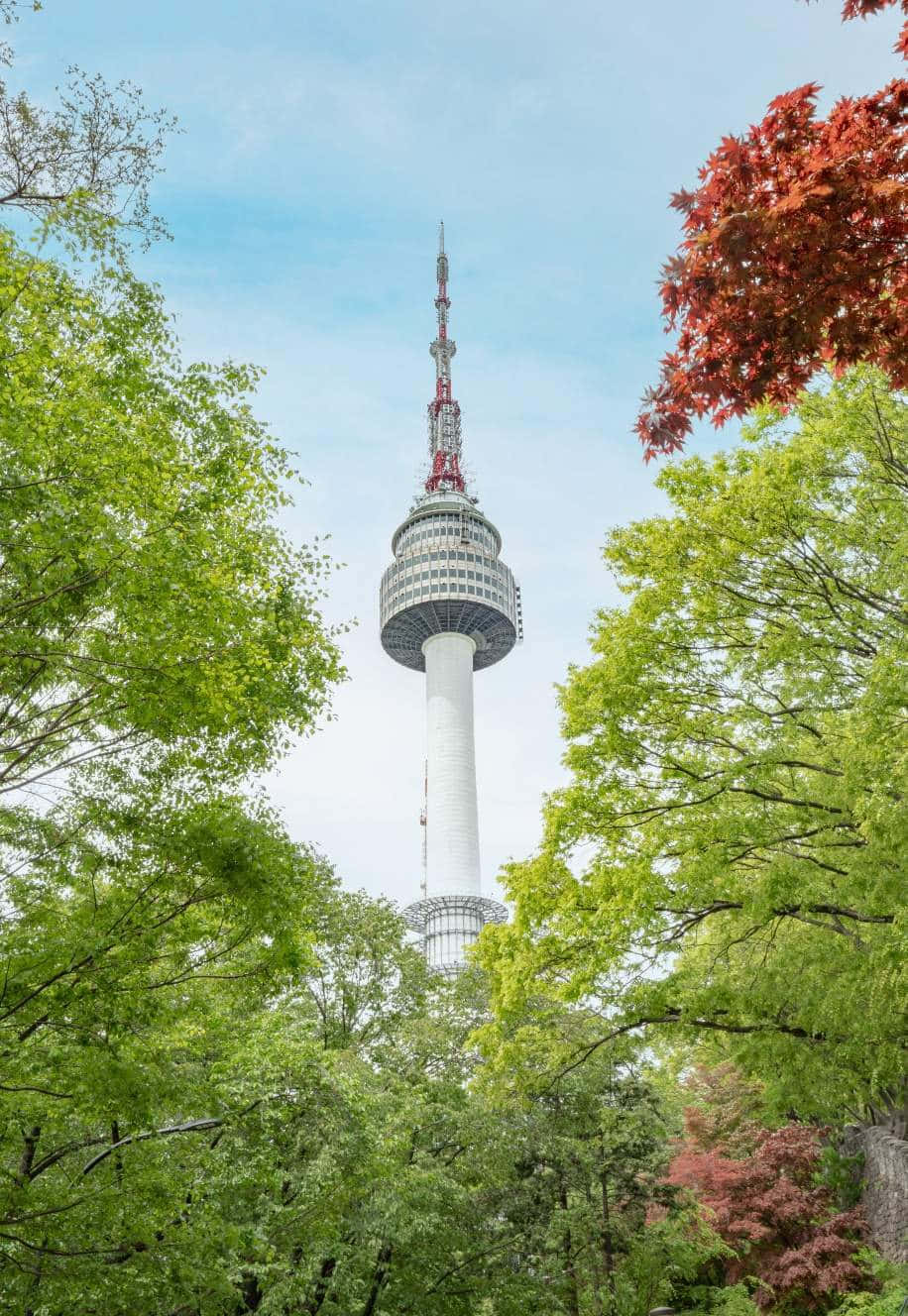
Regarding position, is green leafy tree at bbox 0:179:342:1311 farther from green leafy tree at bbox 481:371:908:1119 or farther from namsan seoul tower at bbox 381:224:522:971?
namsan seoul tower at bbox 381:224:522:971

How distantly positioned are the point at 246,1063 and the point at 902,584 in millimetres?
10911

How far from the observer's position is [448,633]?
94.4 meters

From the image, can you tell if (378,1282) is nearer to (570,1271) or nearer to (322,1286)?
(322,1286)

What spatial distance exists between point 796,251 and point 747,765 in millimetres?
6302

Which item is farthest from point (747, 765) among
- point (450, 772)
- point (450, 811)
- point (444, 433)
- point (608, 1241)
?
point (444, 433)

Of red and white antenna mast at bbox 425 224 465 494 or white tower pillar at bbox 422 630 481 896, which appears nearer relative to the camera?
white tower pillar at bbox 422 630 481 896

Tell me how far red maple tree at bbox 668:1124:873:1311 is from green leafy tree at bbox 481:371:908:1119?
31.9 feet

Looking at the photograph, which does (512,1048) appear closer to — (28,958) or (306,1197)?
(306,1197)

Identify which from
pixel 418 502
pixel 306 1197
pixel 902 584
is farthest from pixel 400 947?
pixel 418 502

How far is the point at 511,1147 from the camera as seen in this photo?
20.0m

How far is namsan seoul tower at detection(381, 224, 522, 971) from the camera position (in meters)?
80.6

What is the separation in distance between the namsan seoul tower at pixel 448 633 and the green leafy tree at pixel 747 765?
67497mm

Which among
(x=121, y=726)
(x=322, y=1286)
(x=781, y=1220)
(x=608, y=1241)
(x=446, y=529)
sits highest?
(x=446, y=529)

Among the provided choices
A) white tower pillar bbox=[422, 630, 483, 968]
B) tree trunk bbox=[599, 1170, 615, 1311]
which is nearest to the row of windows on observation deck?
white tower pillar bbox=[422, 630, 483, 968]
